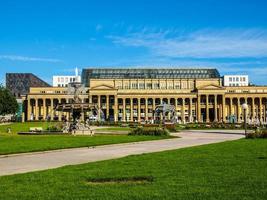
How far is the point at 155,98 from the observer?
182 metres

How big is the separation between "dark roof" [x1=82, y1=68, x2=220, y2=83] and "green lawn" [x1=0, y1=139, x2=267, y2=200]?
176 metres

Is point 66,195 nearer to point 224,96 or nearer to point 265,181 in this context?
point 265,181

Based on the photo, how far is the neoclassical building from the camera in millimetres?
A: 178250

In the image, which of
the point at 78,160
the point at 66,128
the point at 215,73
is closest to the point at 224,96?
the point at 215,73

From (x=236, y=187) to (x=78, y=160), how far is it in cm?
1164

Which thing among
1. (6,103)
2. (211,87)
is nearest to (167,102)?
(211,87)

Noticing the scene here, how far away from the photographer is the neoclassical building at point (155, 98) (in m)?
178

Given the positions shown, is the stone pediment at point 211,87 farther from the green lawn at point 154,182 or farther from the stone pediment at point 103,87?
the green lawn at point 154,182

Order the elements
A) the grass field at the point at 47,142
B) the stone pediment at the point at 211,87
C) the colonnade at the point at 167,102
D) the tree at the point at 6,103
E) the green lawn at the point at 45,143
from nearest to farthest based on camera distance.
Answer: the green lawn at the point at 45,143 → the grass field at the point at 47,142 → the tree at the point at 6,103 → the stone pediment at the point at 211,87 → the colonnade at the point at 167,102

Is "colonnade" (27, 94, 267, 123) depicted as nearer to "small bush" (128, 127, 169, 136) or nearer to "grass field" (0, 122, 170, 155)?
"small bush" (128, 127, 169, 136)

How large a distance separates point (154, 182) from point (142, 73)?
183 meters

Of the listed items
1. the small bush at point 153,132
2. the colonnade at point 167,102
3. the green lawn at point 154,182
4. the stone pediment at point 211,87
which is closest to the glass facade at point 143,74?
the colonnade at point 167,102

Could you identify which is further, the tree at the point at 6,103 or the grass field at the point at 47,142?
the tree at the point at 6,103

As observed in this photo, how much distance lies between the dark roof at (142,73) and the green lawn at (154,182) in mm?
175739
